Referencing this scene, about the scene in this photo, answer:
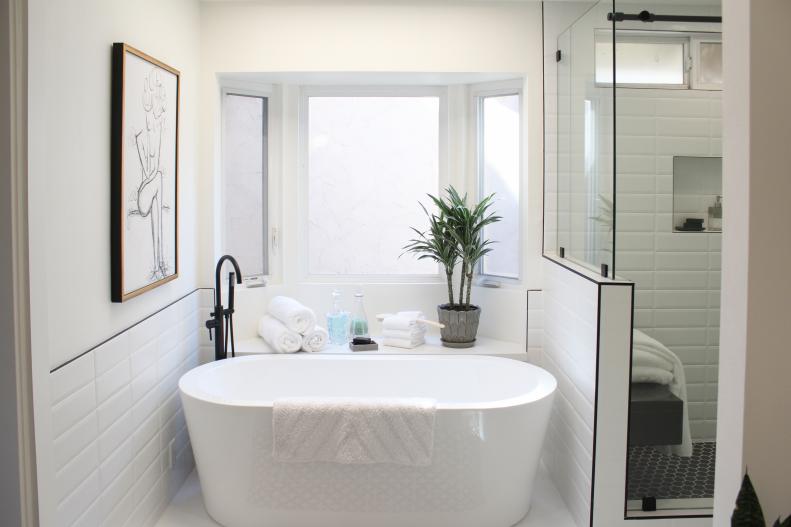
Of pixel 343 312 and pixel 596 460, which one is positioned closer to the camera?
Result: pixel 596 460

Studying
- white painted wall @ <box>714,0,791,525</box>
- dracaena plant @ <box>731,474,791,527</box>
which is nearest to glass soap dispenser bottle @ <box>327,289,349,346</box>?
white painted wall @ <box>714,0,791,525</box>

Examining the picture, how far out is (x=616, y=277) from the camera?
10.0 ft

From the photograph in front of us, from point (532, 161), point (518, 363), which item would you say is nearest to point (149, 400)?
point (518, 363)

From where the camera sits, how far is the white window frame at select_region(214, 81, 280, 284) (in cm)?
417

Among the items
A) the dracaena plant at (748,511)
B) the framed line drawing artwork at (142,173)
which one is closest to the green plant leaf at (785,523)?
the dracaena plant at (748,511)

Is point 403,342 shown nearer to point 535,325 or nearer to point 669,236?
point 535,325

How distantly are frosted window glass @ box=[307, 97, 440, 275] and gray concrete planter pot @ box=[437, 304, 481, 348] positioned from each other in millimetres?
462

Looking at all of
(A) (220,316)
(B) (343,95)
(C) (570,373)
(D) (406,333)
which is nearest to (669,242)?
(C) (570,373)

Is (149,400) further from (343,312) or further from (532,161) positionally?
(532,161)

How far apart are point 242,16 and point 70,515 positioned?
264cm

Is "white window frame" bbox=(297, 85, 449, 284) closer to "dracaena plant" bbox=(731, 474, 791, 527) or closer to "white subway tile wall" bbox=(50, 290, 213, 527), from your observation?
"white subway tile wall" bbox=(50, 290, 213, 527)

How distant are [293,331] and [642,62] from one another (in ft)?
7.05

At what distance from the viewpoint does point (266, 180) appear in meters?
4.35

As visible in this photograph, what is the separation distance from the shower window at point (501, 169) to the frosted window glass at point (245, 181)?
Result: 1291 millimetres
